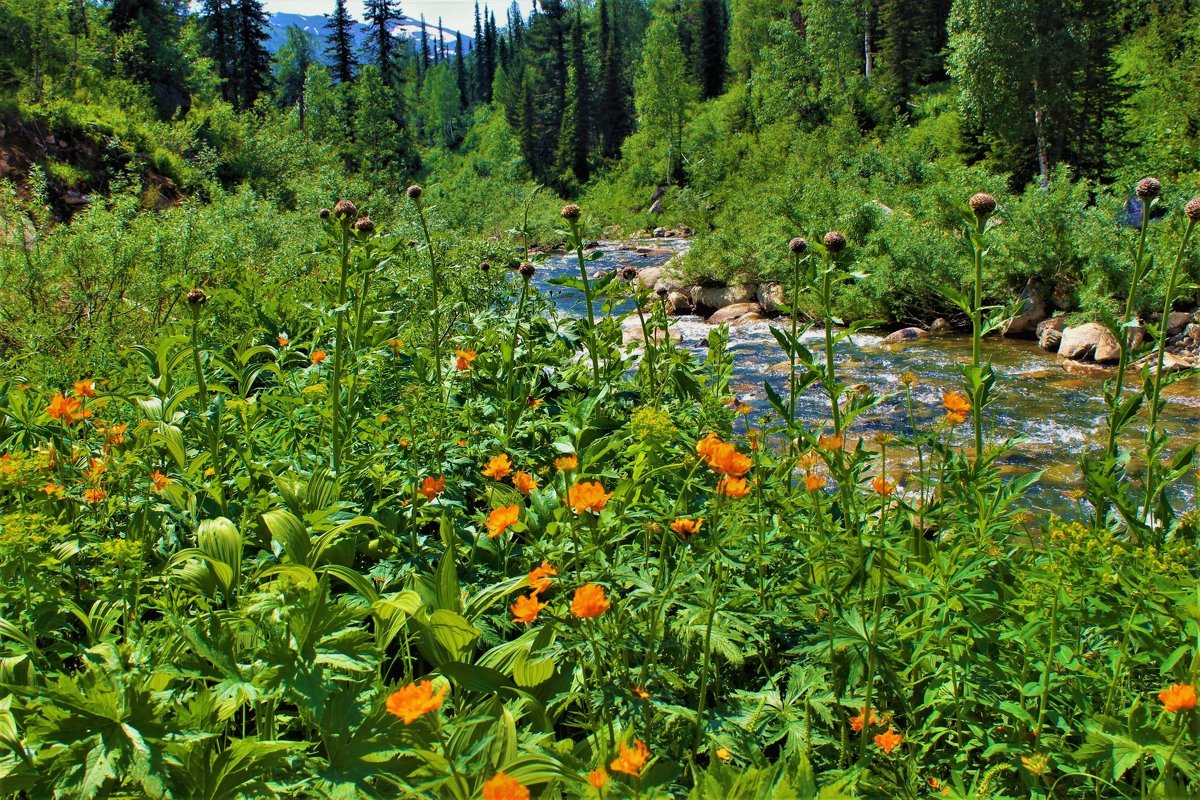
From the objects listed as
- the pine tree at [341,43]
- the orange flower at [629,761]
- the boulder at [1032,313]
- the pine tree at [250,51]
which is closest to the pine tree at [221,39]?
the pine tree at [250,51]

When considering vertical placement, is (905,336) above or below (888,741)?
below

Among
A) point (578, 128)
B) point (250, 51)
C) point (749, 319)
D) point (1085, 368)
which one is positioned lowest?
point (1085, 368)

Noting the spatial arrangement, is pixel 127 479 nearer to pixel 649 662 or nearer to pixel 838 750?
pixel 649 662

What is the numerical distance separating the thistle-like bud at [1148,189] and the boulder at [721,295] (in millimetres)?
14176

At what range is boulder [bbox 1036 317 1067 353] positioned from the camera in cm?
1126

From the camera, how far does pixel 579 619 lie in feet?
4.83

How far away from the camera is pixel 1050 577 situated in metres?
1.42

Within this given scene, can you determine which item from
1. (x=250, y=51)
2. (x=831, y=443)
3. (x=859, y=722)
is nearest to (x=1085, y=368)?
(x=831, y=443)

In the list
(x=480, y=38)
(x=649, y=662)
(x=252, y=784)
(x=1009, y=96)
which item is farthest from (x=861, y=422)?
(x=480, y=38)

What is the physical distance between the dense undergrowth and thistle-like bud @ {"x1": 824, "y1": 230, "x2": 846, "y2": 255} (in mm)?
64

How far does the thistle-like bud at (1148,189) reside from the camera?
81.4 inches

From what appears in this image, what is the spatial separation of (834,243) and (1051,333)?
11.2m

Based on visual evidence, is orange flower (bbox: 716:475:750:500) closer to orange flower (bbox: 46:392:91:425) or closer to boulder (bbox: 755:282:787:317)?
orange flower (bbox: 46:392:91:425)

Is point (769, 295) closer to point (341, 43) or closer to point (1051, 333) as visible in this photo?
point (1051, 333)
